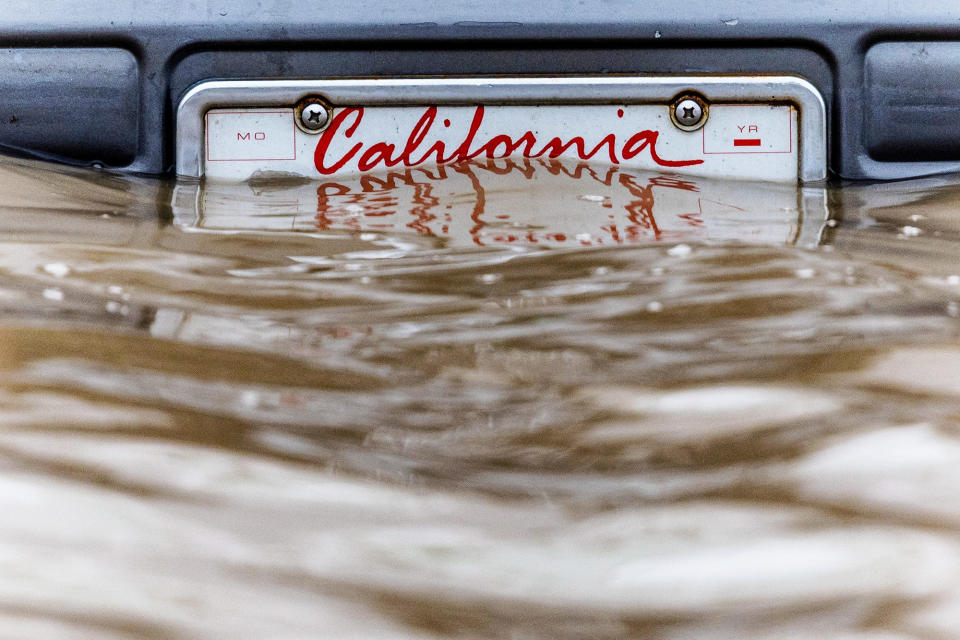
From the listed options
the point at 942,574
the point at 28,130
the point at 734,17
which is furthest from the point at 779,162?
the point at 942,574

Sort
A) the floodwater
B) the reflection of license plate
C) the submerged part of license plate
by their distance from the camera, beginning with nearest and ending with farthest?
the floodwater
the reflection of license plate
the submerged part of license plate

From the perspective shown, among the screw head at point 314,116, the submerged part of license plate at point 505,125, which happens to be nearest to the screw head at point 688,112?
the submerged part of license plate at point 505,125

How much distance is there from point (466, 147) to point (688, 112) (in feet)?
0.88

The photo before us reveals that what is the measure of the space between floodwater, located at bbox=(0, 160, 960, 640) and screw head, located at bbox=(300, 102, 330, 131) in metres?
0.46

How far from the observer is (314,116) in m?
1.26

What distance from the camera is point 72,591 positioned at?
0.96ft

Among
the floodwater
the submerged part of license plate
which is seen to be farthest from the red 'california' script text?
the floodwater

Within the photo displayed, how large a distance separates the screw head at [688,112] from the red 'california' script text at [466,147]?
0.03 m

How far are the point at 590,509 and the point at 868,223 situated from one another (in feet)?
2.30

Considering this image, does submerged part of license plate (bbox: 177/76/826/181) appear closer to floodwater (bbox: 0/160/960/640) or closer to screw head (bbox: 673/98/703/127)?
screw head (bbox: 673/98/703/127)

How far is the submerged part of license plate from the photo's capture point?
126cm

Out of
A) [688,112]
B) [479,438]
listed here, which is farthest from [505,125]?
[479,438]

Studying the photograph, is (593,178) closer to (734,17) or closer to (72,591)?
(734,17)

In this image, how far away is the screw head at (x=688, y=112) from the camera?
49.7 inches
